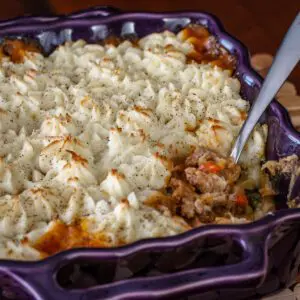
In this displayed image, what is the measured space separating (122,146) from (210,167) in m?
0.21

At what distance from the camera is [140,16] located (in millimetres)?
1919

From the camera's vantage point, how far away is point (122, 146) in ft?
4.85

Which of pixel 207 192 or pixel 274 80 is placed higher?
pixel 274 80

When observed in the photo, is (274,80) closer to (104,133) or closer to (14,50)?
(104,133)

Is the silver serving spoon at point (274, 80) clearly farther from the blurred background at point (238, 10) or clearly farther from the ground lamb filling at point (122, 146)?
the blurred background at point (238, 10)

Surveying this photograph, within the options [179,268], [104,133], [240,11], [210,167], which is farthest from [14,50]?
[240,11]

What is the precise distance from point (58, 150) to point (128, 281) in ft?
1.49

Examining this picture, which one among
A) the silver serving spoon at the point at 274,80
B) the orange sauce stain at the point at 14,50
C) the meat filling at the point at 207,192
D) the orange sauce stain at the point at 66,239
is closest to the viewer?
the orange sauce stain at the point at 66,239

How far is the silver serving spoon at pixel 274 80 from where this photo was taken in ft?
5.01

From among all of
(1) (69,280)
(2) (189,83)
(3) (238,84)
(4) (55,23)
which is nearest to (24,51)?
(4) (55,23)

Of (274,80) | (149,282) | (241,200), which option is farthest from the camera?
(274,80)

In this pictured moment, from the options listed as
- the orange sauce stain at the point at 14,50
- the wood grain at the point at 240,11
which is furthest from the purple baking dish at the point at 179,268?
the wood grain at the point at 240,11

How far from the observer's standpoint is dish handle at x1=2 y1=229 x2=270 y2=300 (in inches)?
42.3

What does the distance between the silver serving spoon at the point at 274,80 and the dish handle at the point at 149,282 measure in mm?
444
